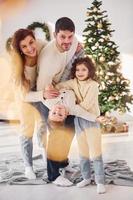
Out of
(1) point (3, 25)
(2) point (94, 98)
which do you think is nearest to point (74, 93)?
(2) point (94, 98)

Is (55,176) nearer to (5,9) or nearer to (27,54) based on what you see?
(27,54)

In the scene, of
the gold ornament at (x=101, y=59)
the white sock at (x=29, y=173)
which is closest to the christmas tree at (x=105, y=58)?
the gold ornament at (x=101, y=59)

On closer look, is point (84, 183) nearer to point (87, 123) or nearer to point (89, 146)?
point (89, 146)

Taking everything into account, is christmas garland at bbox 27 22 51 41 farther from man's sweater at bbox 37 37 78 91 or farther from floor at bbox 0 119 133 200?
floor at bbox 0 119 133 200

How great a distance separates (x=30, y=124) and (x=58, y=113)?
0.47ft

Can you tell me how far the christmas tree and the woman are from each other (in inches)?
8.9

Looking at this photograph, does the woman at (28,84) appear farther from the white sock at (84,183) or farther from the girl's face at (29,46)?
the white sock at (84,183)

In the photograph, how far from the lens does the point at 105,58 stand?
5.37 feet

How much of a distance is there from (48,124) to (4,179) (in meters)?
0.33

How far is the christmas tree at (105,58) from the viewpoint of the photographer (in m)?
1.61

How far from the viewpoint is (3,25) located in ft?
5.38

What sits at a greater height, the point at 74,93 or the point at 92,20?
the point at 92,20

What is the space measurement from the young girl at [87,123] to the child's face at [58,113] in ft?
0.21

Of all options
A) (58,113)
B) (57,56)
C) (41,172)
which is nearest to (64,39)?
(57,56)
